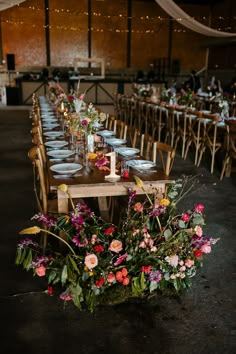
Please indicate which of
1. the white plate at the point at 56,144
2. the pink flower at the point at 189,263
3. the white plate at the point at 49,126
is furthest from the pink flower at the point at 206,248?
the white plate at the point at 49,126

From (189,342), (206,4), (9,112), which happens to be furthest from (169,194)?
(206,4)

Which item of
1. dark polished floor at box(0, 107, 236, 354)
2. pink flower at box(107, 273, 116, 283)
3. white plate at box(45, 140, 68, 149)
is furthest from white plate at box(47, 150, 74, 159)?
pink flower at box(107, 273, 116, 283)

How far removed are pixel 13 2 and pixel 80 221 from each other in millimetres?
7504

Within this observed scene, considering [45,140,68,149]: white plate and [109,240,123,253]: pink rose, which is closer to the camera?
[109,240,123,253]: pink rose

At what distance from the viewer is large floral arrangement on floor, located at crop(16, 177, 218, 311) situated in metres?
2.29

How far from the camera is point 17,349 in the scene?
2039 millimetres

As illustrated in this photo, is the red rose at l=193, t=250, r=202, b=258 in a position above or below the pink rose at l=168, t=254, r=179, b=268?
above

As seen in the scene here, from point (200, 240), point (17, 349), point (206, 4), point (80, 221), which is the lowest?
point (17, 349)

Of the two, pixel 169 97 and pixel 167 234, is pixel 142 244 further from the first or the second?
pixel 169 97

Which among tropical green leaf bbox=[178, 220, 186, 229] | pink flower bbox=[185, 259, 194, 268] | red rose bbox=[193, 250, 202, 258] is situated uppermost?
tropical green leaf bbox=[178, 220, 186, 229]

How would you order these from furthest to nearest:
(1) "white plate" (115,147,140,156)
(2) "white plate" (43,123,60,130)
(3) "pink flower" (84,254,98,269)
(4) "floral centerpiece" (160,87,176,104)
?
(4) "floral centerpiece" (160,87,176,104), (2) "white plate" (43,123,60,130), (1) "white plate" (115,147,140,156), (3) "pink flower" (84,254,98,269)

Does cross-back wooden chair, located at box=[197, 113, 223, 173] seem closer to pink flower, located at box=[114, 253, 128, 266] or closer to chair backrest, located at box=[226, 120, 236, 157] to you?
chair backrest, located at box=[226, 120, 236, 157]

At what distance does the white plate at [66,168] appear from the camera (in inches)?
114

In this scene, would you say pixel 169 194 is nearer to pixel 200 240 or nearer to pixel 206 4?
pixel 200 240
